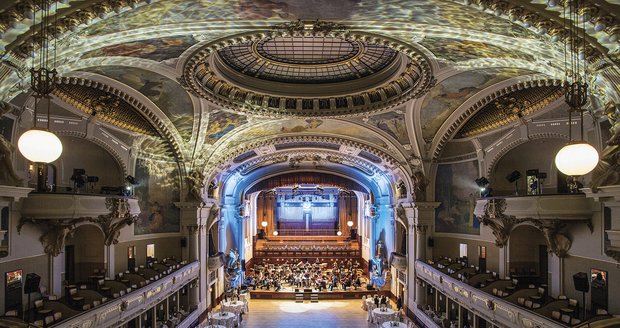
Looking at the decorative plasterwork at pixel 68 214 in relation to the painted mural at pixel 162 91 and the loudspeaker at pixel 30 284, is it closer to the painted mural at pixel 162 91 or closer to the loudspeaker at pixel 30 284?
the loudspeaker at pixel 30 284

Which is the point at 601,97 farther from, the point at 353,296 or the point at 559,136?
the point at 353,296

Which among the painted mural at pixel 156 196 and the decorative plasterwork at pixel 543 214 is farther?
the painted mural at pixel 156 196

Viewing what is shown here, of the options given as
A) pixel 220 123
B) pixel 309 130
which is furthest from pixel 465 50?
pixel 309 130

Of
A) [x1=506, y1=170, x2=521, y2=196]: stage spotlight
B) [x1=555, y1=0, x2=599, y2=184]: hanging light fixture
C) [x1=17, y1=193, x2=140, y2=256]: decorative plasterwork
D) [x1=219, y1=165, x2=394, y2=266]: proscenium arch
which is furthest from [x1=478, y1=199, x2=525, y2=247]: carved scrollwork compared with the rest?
Result: [x1=219, y1=165, x2=394, y2=266]: proscenium arch

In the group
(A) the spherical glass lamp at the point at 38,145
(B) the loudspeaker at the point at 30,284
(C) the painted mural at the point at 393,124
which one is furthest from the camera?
(C) the painted mural at the point at 393,124

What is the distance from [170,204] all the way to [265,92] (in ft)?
23.9

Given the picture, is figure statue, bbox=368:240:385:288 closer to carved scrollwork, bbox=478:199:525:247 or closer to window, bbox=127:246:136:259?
carved scrollwork, bbox=478:199:525:247

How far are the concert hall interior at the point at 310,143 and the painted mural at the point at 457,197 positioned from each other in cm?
10

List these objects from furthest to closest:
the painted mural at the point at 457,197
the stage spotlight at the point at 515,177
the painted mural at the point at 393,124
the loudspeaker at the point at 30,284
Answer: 1. the painted mural at the point at 457,197
2. the painted mural at the point at 393,124
3. the stage spotlight at the point at 515,177
4. the loudspeaker at the point at 30,284

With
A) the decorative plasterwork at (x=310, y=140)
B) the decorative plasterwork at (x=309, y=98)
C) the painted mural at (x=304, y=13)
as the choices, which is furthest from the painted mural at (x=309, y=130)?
the painted mural at (x=304, y=13)

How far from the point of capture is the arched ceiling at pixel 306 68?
6418mm

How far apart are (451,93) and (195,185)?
10318 millimetres

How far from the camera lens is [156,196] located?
1759cm

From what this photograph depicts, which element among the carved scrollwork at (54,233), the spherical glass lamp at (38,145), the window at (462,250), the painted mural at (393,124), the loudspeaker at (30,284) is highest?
the painted mural at (393,124)
